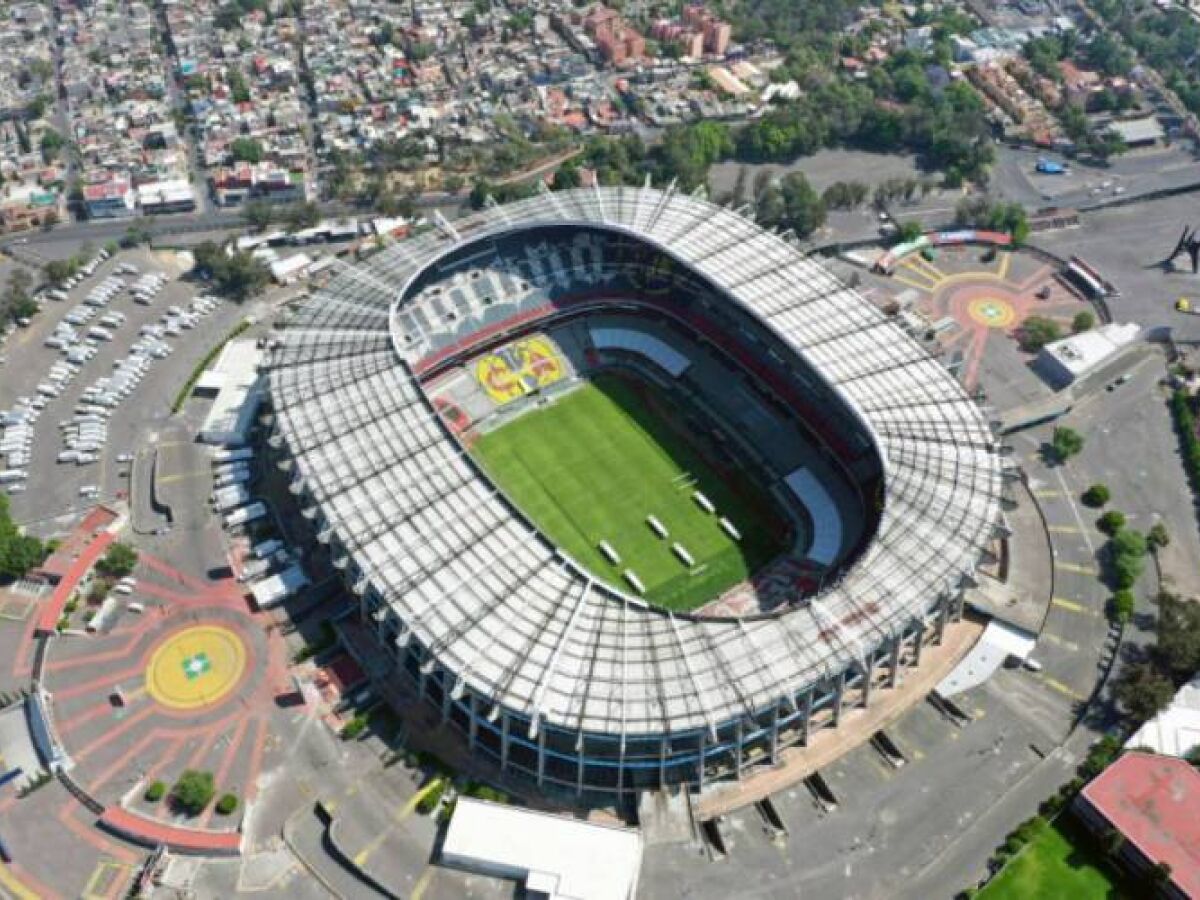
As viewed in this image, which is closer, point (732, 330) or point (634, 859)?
point (634, 859)

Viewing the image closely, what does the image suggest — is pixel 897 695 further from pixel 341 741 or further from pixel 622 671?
pixel 341 741

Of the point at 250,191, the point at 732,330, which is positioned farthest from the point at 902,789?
the point at 250,191

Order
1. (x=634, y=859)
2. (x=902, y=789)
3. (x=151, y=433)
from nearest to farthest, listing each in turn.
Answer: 1. (x=634, y=859)
2. (x=902, y=789)
3. (x=151, y=433)

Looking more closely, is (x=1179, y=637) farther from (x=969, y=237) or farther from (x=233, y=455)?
(x=233, y=455)

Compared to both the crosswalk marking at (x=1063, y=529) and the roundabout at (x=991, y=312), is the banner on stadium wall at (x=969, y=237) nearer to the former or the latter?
the roundabout at (x=991, y=312)

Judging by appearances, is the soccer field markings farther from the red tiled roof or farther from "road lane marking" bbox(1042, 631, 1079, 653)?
the red tiled roof

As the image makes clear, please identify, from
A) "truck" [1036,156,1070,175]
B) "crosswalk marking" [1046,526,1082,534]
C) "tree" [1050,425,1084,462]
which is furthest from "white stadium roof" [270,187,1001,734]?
"truck" [1036,156,1070,175]

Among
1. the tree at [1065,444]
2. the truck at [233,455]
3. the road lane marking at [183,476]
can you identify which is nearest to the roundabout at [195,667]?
the road lane marking at [183,476]
